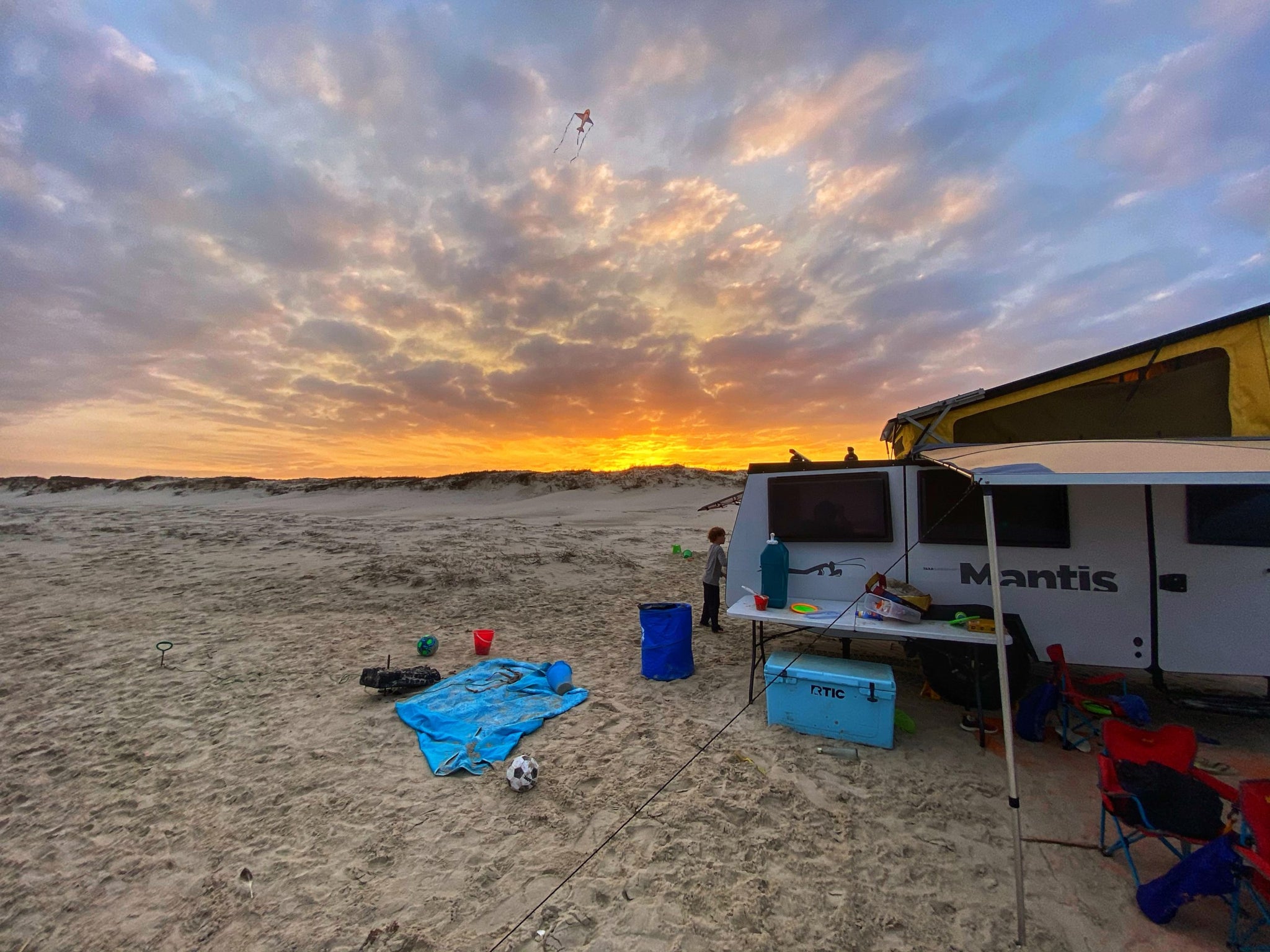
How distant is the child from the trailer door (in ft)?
15.2

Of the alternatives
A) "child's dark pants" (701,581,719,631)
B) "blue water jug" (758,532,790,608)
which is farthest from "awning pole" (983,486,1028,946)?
"child's dark pants" (701,581,719,631)

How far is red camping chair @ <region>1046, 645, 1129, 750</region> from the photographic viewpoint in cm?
459

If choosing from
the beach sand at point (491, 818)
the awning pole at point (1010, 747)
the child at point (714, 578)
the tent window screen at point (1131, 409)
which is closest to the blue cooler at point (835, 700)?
the beach sand at point (491, 818)

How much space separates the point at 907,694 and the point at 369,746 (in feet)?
18.1

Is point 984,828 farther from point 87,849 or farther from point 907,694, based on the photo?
point 87,849

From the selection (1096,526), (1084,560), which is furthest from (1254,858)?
(1096,526)

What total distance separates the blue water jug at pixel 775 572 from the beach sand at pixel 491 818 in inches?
45.1

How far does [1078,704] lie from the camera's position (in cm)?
454

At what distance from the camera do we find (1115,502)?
16.2ft

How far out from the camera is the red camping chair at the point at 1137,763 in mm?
2992

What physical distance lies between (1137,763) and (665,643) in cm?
403

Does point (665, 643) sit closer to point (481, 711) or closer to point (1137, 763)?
point (481, 711)

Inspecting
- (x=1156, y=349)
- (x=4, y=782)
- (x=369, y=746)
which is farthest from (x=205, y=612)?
(x=1156, y=349)

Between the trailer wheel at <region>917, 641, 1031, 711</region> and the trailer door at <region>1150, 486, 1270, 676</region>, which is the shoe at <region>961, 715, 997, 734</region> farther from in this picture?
the trailer door at <region>1150, 486, 1270, 676</region>
